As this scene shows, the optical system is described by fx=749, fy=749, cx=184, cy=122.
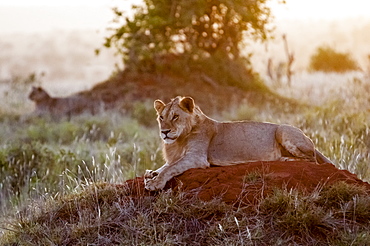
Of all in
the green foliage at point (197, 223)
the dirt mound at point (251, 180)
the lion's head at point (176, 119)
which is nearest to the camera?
the green foliage at point (197, 223)

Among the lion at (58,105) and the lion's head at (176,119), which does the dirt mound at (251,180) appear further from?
the lion at (58,105)

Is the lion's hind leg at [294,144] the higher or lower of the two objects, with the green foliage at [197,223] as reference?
higher

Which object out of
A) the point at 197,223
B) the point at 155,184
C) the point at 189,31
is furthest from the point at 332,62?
the point at 197,223

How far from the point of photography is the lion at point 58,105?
20.1 m

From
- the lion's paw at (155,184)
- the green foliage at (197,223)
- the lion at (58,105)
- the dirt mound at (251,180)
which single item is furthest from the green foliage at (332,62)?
the green foliage at (197,223)

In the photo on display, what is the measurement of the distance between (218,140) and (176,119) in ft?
2.10

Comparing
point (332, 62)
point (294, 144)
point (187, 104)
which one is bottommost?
point (332, 62)

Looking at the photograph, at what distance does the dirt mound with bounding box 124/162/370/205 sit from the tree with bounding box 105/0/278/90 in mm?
11663

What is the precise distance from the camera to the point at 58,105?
20594 millimetres

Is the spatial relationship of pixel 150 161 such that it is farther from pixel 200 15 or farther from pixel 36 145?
pixel 200 15

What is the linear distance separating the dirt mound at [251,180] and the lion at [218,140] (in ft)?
0.97

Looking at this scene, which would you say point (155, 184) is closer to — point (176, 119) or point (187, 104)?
point (176, 119)

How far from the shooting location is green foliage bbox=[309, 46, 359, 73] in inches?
1330

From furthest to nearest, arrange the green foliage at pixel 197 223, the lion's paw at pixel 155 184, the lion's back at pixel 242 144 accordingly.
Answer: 1. the lion's back at pixel 242 144
2. the lion's paw at pixel 155 184
3. the green foliage at pixel 197 223
